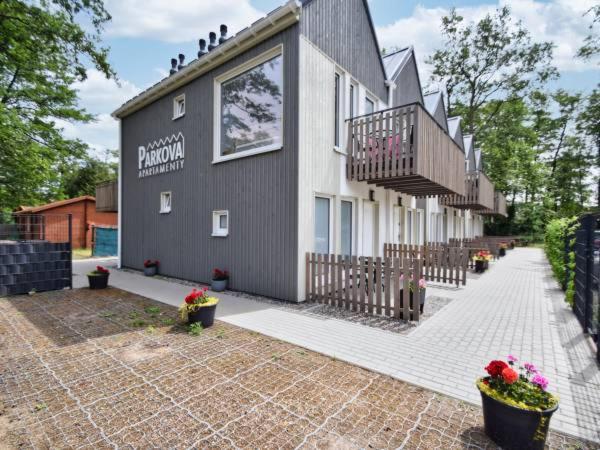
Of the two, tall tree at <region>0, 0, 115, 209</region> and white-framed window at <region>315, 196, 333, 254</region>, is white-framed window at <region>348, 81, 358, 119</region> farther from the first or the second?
tall tree at <region>0, 0, 115, 209</region>

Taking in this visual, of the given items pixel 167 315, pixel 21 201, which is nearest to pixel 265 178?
pixel 167 315

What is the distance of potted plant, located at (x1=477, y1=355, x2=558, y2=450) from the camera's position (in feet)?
7.39

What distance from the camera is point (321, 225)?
7.75 m

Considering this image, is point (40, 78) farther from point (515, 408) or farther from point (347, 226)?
point (515, 408)

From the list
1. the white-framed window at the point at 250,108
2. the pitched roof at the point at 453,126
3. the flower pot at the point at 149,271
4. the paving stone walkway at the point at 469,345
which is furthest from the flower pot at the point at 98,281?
the pitched roof at the point at 453,126

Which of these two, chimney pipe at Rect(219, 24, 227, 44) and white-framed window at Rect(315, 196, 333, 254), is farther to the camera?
chimney pipe at Rect(219, 24, 227, 44)

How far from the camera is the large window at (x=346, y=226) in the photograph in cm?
860

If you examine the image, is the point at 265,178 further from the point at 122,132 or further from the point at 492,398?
the point at 122,132

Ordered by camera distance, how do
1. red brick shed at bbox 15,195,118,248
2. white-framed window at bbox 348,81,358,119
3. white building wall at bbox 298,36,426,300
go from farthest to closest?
red brick shed at bbox 15,195,118,248 → white-framed window at bbox 348,81,358,119 → white building wall at bbox 298,36,426,300

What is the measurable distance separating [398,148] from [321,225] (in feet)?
9.07

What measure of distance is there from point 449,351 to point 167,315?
5019 millimetres

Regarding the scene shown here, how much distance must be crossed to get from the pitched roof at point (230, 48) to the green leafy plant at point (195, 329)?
261 inches

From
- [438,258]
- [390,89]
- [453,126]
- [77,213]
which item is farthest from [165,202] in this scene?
[453,126]

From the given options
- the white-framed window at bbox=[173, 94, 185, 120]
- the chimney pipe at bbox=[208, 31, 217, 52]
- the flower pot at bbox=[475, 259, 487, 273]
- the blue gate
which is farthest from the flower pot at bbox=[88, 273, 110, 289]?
the flower pot at bbox=[475, 259, 487, 273]
